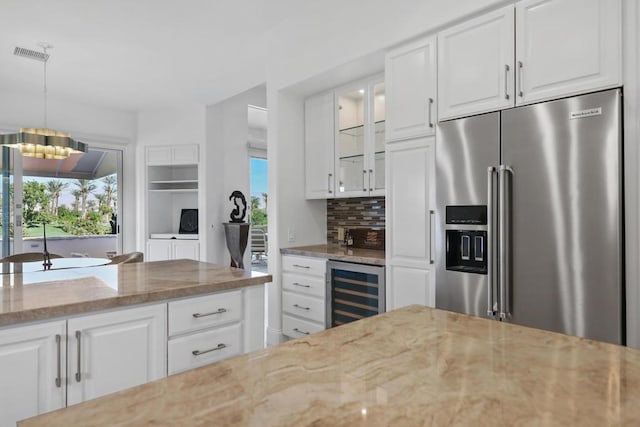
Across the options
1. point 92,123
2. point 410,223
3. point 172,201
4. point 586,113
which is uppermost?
point 92,123

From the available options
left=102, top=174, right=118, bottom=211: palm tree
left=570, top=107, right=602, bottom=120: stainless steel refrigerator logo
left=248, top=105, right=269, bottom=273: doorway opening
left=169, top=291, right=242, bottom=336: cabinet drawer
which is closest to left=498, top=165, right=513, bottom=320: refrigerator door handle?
left=570, top=107, right=602, bottom=120: stainless steel refrigerator logo

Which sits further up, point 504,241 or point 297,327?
point 504,241

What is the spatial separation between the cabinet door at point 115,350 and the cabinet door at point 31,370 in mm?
39

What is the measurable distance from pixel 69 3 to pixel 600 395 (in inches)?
158

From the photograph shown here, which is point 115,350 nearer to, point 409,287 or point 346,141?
point 409,287

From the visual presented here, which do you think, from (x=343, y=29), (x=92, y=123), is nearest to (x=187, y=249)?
(x=92, y=123)

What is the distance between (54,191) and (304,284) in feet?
14.0

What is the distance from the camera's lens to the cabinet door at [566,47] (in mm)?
1853

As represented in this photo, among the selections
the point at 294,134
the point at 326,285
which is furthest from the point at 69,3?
the point at 326,285

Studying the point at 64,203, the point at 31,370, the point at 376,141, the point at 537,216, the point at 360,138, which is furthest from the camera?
the point at 64,203

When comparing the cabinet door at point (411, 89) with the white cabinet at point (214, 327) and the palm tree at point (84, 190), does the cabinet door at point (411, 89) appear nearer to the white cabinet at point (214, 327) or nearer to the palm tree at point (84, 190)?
the white cabinet at point (214, 327)

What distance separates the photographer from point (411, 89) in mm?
2719

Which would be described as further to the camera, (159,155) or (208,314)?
(159,155)

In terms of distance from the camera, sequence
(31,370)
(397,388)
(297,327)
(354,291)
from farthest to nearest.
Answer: (297,327) → (354,291) → (31,370) → (397,388)
